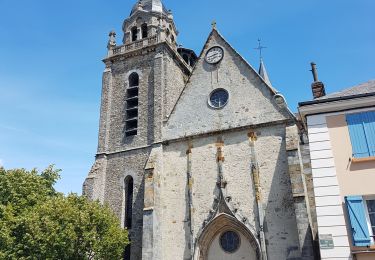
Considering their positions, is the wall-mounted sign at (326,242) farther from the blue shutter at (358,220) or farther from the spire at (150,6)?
the spire at (150,6)

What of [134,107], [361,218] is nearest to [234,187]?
[134,107]

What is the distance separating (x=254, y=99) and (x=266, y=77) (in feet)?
43.1

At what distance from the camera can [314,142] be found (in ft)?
33.1

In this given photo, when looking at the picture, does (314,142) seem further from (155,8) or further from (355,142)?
(155,8)

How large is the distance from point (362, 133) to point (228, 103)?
8.99m

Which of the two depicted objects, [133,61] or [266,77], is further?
[266,77]

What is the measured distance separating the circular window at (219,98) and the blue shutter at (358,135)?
8749mm

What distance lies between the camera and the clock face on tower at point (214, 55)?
19.5m

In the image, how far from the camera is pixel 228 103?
18.4 m

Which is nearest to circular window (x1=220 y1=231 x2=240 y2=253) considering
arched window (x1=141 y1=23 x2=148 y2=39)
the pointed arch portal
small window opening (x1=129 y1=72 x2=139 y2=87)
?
the pointed arch portal

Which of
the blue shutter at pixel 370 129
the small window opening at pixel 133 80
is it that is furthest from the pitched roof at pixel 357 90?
the small window opening at pixel 133 80

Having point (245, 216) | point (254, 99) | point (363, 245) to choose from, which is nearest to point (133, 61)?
point (254, 99)

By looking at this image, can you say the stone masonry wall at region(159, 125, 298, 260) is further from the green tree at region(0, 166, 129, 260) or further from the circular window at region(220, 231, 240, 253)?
the green tree at region(0, 166, 129, 260)

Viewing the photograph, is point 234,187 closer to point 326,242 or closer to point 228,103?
point 228,103
